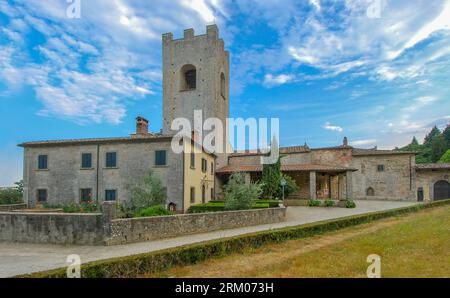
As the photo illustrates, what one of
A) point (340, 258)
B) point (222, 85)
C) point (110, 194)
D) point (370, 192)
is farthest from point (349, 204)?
point (110, 194)

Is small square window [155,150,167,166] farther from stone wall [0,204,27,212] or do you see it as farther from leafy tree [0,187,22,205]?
leafy tree [0,187,22,205]

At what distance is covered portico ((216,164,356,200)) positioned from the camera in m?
27.6

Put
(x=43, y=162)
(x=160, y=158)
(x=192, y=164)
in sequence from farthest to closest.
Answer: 1. (x=43, y=162)
2. (x=192, y=164)
3. (x=160, y=158)

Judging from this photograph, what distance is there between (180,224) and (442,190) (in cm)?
3325

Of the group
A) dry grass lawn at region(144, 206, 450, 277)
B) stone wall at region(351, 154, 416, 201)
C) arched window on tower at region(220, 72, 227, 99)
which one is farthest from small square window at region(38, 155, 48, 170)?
stone wall at region(351, 154, 416, 201)

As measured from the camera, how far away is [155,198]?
19875mm

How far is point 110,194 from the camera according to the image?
22.5 metres

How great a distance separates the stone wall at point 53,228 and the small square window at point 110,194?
8.94m

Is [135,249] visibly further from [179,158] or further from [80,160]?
[80,160]

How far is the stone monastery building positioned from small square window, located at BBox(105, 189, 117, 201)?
8 cm

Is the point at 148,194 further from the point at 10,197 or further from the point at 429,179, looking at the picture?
the point at 429,179
